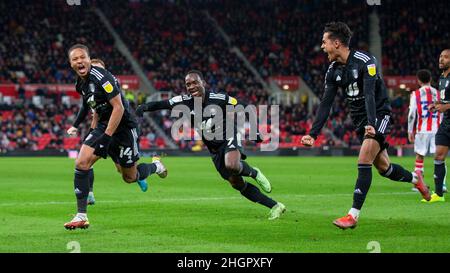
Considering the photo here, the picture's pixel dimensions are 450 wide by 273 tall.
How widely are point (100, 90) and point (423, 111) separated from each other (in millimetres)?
8314

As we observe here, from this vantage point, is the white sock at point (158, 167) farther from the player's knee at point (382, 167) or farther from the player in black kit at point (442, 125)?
the player in black kit at point (442, 125)

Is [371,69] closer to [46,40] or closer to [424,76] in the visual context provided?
[424,76]

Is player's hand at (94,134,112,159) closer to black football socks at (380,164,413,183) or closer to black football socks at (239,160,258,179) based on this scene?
black football socks at (239,160,258,179)

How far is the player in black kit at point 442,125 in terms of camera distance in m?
14.2

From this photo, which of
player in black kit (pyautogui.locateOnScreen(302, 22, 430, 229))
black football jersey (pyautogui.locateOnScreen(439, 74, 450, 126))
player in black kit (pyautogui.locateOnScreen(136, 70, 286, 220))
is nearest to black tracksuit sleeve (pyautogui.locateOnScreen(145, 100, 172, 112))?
player in black kit (pyautogui.locateOnScreen(136, 70, 286, 220))

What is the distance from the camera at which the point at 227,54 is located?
5259cm

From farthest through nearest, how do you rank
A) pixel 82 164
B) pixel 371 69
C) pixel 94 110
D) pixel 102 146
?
pixel 94 110 → pixel 102 146 → pixel 82 164 → pixel 371 69

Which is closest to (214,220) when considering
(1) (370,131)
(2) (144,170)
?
(2) (144,170)

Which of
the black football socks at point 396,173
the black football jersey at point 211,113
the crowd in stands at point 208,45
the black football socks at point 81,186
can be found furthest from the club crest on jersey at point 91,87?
the crowd in stands at point 208,45

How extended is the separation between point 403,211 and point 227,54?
1591 inches

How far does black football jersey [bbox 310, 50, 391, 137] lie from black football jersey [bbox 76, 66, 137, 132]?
2642 mm

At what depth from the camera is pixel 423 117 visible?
682 inches

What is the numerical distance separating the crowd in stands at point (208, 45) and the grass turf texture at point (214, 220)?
25.5m
